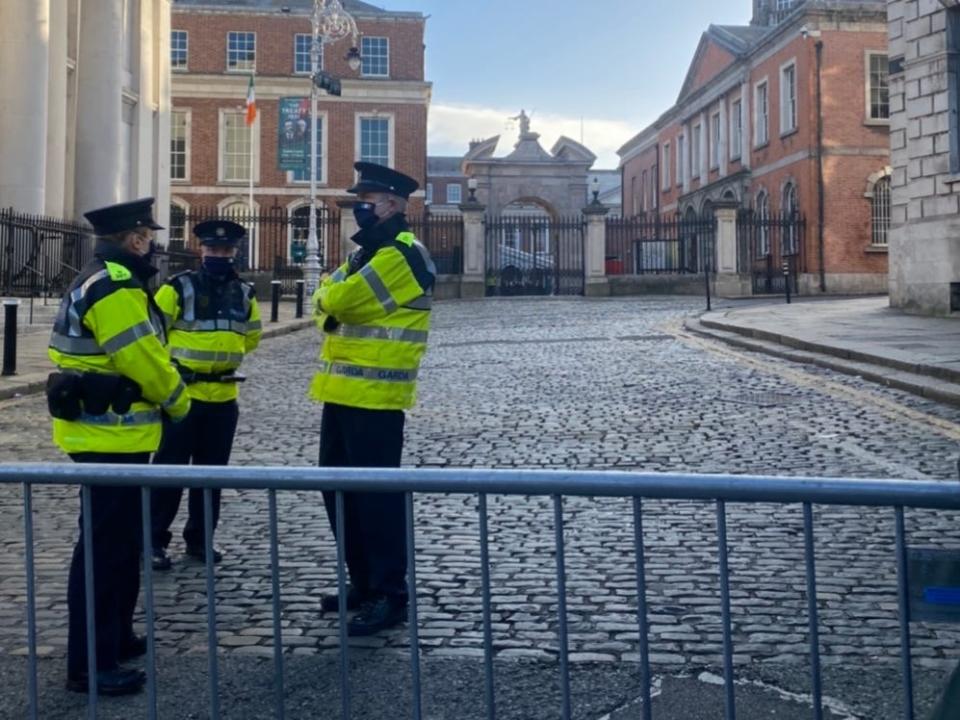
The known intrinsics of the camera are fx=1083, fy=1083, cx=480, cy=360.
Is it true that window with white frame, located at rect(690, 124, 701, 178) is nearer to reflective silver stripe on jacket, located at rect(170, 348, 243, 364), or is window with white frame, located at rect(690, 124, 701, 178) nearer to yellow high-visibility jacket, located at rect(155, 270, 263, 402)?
yellow high-visibility jacket, located at rect(155, 270, 263, 402)

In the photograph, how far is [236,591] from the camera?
16.0 ft

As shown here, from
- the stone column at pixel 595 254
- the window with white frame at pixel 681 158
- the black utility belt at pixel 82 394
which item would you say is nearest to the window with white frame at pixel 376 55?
the window with white frame at pixel 681 158

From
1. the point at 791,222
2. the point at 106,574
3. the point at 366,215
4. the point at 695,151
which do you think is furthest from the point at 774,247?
the point at 106,574

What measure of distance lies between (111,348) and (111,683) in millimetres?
1209

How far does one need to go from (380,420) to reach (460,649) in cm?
105

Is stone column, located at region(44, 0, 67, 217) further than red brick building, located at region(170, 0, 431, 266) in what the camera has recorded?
No

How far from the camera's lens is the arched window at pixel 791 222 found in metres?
36.8

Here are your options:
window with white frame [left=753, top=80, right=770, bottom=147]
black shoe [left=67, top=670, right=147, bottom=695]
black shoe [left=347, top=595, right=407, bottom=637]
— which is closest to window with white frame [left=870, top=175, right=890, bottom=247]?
window with white frame [left=753, top=80, right=770, bottom=147]

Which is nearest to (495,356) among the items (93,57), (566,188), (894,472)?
(894,472)

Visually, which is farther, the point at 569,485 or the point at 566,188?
the point at 566,188

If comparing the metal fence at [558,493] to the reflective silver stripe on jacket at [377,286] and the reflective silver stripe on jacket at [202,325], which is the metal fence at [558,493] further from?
the reflective silver stripe on jacket at [202,325]

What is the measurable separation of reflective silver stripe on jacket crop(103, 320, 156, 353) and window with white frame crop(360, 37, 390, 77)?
4674 centimetres

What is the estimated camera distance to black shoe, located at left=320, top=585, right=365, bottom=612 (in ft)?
15.1

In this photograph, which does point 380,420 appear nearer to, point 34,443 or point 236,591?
point 236,591
